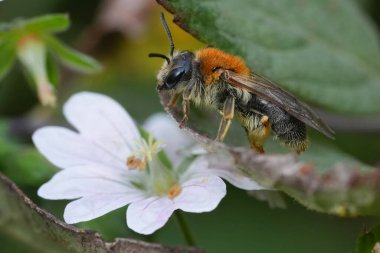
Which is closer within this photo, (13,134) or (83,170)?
(83,170)

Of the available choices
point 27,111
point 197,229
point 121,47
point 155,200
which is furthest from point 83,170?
point 121,47

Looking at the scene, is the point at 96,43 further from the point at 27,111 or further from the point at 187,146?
the point at 187,146

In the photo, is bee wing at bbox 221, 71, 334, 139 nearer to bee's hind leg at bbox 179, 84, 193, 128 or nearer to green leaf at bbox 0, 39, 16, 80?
bee's hind leg at bbox 179, 84, 193, 128

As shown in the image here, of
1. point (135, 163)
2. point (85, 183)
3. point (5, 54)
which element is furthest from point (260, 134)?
point (5, 54)

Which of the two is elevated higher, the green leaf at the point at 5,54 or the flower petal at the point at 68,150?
the green leaf at the point at 5,54

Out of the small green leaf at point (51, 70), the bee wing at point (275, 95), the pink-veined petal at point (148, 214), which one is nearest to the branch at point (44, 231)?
the pink-veined petal at point (148, 214)

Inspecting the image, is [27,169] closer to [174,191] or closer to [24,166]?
[24,166]

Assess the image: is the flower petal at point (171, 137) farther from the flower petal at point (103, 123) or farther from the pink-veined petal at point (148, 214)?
the pink-veined petal at point (148, 214)
